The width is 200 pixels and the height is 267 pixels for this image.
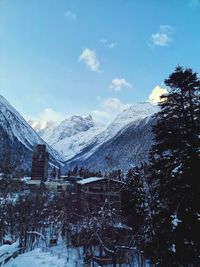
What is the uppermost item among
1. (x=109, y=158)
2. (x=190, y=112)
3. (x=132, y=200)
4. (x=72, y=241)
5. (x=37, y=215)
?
(x=190, y=112)

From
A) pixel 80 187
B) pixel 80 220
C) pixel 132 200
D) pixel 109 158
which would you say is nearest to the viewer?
pixel 109 158

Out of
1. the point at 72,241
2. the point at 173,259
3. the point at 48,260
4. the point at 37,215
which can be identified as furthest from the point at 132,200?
the point at 48,260

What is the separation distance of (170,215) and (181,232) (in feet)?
3.35

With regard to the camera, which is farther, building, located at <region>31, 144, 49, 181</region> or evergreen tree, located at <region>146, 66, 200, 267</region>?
building, located at <region>31, 144, 49, 181</region>

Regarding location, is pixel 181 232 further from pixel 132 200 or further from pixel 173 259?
pixel 132 200

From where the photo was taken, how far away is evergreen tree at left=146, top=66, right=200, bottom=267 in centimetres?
1314

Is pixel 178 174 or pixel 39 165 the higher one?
pixel 39 165

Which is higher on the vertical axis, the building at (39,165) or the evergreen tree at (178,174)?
the building at (39,165)

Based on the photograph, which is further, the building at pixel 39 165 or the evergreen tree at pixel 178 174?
the building at pixel 39 165

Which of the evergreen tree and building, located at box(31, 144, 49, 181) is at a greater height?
building, located at box(31, 144, 49, 181)

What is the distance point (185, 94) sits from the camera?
15422mm

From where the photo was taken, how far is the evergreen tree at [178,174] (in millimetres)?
13141

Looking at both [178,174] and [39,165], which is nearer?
[178,174]

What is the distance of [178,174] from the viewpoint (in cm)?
1409
